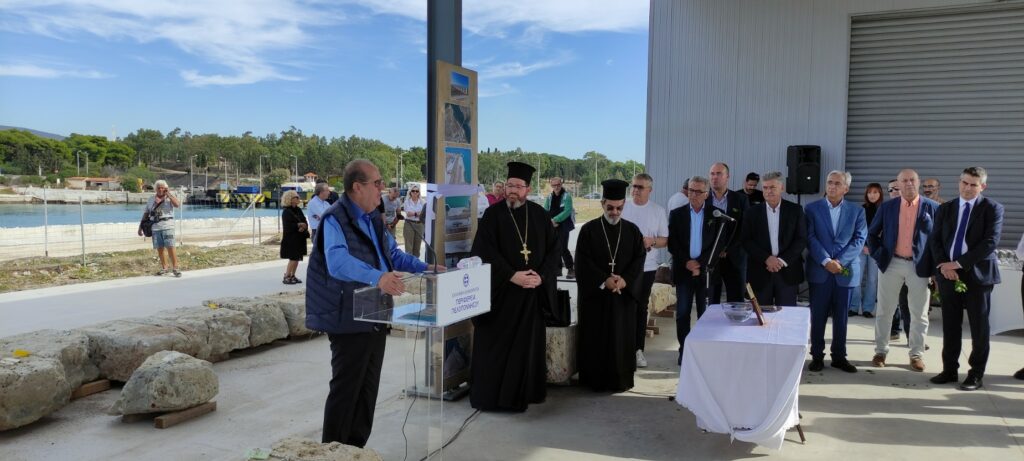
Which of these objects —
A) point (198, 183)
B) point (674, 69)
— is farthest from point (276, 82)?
point (674, 69)

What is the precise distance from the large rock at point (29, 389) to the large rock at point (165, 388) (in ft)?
1.19

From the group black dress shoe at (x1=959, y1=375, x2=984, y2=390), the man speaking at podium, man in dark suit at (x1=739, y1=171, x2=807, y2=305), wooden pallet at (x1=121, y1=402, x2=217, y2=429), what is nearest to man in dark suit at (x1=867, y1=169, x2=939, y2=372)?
black dress shoe at (x1=959, y1=375, x2=984, y2=390)

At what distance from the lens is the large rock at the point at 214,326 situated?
18.7 feet

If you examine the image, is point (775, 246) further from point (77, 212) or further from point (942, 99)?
point (77, 212)

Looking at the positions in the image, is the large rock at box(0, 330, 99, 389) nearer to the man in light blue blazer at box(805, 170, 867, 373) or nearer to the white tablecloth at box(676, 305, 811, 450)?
the white tablecloth at box(676, 305, 811, 450)

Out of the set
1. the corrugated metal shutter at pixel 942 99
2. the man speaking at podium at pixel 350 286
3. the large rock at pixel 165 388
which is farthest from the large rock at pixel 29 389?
the corrugated metal shutter at pixel 942 99

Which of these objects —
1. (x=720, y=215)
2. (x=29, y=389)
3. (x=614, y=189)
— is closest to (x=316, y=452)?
(x=29, y=389)

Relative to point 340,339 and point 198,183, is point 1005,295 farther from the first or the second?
point 198,183

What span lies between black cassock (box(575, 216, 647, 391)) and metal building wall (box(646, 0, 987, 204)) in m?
5.58

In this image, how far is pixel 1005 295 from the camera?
7293 mm

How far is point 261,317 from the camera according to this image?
6.44 m

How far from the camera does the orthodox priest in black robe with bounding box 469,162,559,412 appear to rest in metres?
4.62

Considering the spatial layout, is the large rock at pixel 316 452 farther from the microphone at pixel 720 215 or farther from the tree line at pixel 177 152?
the tree line at pixel 177 152

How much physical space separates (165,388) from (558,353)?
2665mm
